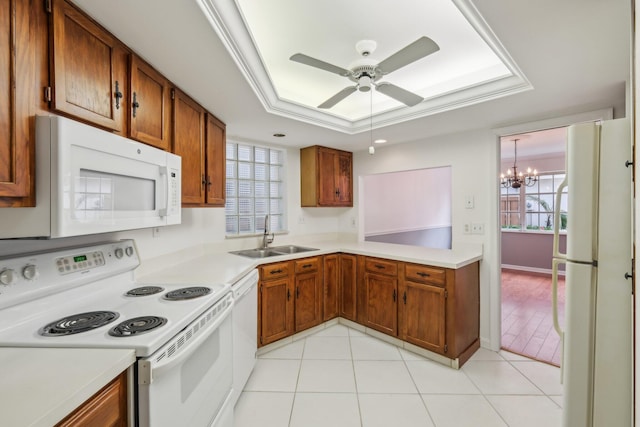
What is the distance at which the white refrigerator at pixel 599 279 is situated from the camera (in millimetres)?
1231

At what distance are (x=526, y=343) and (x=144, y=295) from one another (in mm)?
3376

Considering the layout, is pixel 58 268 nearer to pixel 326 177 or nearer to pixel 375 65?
pixel 375 65

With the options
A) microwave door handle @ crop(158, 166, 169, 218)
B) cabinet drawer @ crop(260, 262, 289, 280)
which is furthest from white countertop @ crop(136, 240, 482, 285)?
microwave door handle @ crop(158, 166, 169, 218)

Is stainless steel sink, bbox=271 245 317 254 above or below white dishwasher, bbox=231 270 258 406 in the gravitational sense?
above

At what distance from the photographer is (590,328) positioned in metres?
1.31

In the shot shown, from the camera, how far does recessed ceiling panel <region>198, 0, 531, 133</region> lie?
5.00ft

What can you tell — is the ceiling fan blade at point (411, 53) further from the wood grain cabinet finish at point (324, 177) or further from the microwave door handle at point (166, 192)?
the wood grain cabinet finish at point (324, 177)

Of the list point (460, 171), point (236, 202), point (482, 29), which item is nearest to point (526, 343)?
point (460, 171)

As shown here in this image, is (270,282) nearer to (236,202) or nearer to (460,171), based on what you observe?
(236,202)

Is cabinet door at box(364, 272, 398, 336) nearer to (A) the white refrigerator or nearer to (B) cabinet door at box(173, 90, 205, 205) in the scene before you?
(A) the white refrigerator

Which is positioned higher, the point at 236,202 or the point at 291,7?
the point at 291,7

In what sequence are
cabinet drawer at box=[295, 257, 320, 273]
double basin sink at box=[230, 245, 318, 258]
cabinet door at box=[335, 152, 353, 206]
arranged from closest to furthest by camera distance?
cabinet drawer at box=[295, 257, 320, 273], double basin sink at box=[230, 245, 318, 258], cabinet door at box=[335, 152, 353, 206]

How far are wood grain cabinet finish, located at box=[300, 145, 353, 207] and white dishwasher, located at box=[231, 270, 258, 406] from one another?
4.84ft

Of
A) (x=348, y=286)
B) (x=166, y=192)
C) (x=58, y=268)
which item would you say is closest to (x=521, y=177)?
(x=348, y=286)
